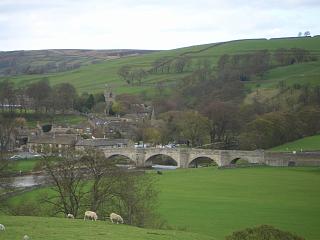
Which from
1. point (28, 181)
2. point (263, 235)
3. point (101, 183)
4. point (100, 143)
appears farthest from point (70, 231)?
point (100, 143)

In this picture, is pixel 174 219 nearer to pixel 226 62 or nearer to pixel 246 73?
pixel 246 73

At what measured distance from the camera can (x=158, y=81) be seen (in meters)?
155

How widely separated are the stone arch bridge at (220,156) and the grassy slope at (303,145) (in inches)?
294

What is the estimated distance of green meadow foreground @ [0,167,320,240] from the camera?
2314cm

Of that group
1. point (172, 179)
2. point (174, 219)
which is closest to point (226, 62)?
point (172, 179)

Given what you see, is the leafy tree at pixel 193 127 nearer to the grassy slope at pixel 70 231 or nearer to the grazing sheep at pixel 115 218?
the grazing sheep at pixel 115 218

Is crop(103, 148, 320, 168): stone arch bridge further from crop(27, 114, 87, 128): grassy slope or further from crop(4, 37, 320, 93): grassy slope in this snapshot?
crop(4, 37, 320, 93): grassy slope

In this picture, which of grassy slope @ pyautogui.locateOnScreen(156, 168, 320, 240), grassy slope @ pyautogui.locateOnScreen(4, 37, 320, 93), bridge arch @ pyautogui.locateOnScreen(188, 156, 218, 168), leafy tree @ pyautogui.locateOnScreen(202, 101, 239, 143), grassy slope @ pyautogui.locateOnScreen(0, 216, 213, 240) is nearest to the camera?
grassy slope @ pyautogui.locateOnScreen(0, 216, 213, 240)

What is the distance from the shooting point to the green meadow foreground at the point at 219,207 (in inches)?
911

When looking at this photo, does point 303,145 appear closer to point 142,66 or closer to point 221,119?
point 221,119

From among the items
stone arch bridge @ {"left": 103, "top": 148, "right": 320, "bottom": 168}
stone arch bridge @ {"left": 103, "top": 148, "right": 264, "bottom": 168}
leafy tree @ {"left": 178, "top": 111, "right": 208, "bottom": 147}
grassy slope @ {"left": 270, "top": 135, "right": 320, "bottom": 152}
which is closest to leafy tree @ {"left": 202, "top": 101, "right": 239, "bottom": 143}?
leafy tree @ {"left": 178, "top": 111, "right": 208, "bottom": 147}

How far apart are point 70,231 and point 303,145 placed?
64.1m

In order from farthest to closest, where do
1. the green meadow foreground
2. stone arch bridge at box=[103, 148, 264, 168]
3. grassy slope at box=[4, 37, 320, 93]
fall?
grassy slope at box=[4, 37, 320, 93]
stone arch bridge at box=[103, 148, 264, 168]
the green meadow foreground

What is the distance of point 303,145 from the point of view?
8138 centimetres
